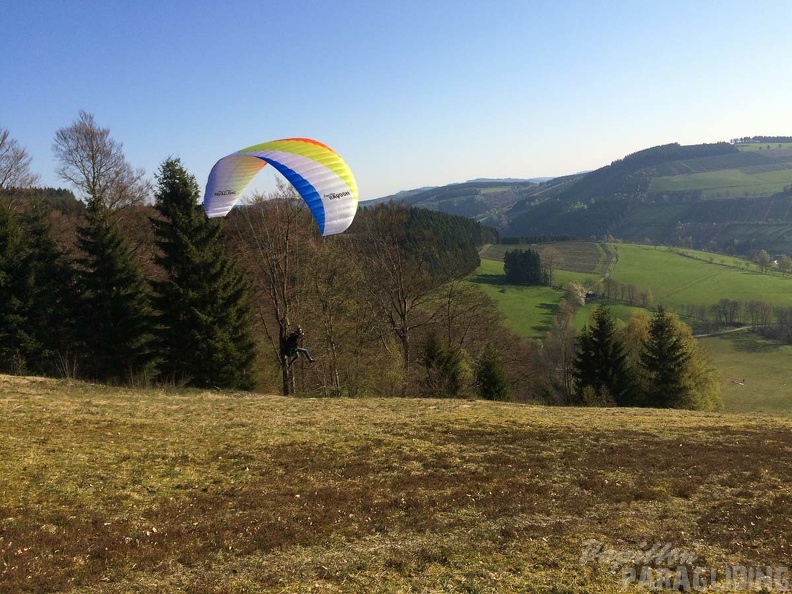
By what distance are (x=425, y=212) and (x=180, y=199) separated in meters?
77.5

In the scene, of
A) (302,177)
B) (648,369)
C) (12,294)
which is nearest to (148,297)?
(12,294)

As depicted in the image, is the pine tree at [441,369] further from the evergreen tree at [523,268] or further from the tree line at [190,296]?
the evergreen tree at [523,268]

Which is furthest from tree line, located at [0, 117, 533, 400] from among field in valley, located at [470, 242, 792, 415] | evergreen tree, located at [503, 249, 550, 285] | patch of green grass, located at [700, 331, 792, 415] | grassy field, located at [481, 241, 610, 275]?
grassy field, located at [481, 241, 610, 275]

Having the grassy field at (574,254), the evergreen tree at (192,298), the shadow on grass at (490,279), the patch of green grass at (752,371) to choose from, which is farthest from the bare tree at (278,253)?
the grassy field at (574,254)

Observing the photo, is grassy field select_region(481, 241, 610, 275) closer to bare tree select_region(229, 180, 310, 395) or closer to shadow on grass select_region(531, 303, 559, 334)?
shadow on grass select_region(531, 303, 559, 334)

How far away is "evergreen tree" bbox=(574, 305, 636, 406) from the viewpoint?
1304 inches

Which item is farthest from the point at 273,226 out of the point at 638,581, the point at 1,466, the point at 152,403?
the point at 638,581

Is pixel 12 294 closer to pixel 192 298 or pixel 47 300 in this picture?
pixel 47 300

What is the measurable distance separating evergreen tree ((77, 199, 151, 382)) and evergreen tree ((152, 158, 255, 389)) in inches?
44.3

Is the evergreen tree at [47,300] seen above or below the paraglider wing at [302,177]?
below

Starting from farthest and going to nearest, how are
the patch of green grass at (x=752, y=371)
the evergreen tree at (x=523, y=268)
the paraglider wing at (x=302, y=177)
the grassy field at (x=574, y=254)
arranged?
the grassy field at (x=574, y=254)
the evergreen tree at (x=523, y=268)
the patch of green grass at (x=752, y=371)
the paraglider wing at (x=302, y=177)

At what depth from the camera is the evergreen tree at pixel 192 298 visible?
68.1ft

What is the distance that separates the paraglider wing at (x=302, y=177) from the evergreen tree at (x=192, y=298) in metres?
5.85

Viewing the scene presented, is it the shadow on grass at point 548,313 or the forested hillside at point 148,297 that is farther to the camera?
the shadow on grass at point 548,313
